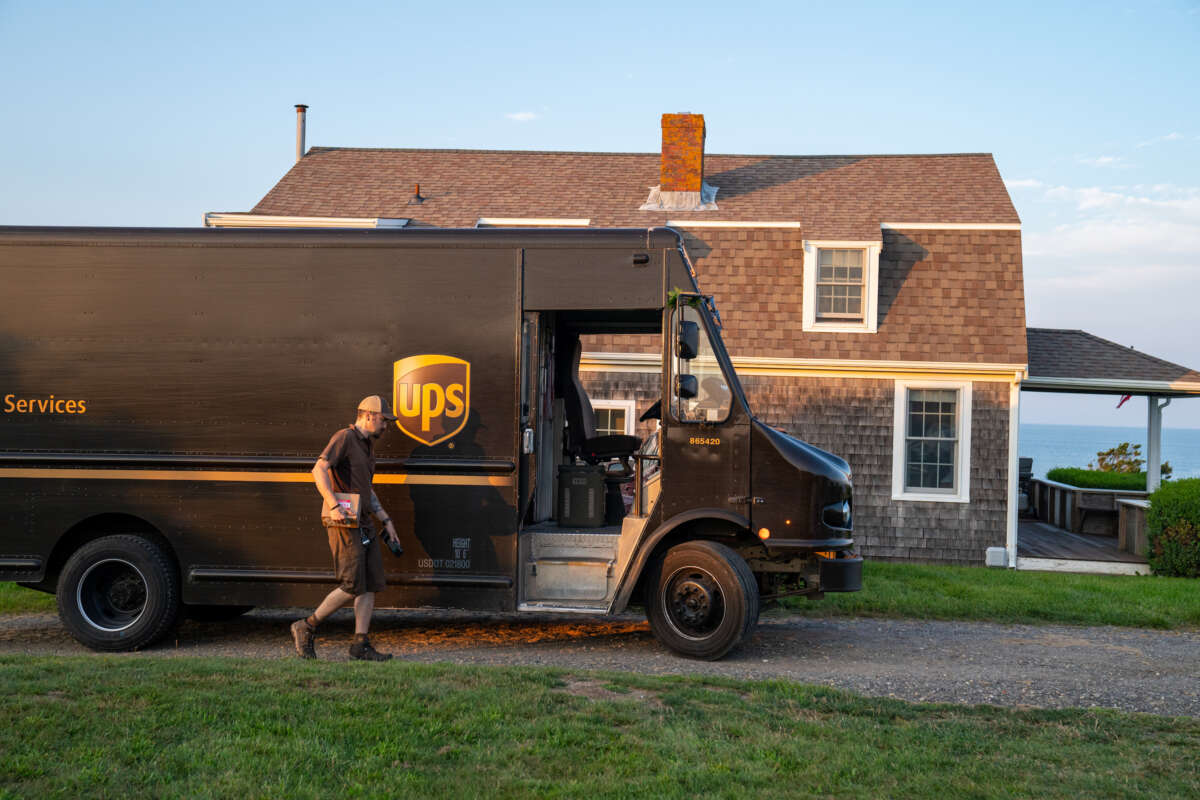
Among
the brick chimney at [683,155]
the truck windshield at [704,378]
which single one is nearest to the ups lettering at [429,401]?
the truck windshield at [704,378]

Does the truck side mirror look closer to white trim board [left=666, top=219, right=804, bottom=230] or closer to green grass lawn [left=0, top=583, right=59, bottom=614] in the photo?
green grass lawn [left=0, top=583, right=59, bottom=614]

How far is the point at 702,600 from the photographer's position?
8062 mm

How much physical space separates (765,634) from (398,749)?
501cm

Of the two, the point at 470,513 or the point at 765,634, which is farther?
the point at 765,634

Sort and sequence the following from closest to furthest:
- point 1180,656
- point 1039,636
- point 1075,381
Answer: point 1180,656 → point 1039,636 → point 1075,381

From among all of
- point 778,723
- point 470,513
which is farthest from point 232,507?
point 778,723

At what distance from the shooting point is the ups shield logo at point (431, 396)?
819 cm

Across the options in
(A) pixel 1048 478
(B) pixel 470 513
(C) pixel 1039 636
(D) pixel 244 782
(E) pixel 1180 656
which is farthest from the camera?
(A) pixel 1048 478

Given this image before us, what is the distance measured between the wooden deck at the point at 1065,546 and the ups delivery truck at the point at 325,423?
29.2ft

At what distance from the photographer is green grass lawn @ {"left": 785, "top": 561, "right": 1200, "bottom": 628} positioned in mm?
10648

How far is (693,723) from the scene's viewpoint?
5629 mm

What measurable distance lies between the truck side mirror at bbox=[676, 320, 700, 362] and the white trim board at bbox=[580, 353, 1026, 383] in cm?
764

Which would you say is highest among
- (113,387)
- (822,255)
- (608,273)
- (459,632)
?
(822,255)

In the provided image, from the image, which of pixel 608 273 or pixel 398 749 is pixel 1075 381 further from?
pixel 398 749
